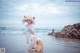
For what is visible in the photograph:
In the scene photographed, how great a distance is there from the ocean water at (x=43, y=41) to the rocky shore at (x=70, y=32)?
5cm

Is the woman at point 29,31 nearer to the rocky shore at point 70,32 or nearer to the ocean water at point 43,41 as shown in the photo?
the ocean water at point 43,41

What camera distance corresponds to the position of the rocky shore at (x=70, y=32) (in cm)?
A: 171

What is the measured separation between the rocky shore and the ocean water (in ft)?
0.15

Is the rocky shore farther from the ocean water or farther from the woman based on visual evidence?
the woman

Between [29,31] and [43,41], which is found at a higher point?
[29,31]

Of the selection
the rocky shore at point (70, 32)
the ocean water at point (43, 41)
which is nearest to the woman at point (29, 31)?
the ocean water at point (43, 41)

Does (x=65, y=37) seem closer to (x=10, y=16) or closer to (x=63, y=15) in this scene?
(x=63, y=15)

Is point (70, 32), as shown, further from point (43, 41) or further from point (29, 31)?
point (29, 31)

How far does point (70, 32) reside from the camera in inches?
67.8

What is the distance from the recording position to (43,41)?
5.49ft

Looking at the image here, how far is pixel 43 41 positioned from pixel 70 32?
333 mm

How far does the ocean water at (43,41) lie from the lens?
5.48 ft

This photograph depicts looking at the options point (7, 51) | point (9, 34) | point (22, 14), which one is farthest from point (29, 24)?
point (7, 51)

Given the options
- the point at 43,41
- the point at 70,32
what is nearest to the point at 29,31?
the point at 43,41
